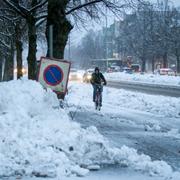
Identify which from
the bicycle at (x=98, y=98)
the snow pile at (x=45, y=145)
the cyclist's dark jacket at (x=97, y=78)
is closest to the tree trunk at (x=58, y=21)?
the bicycle at (x=98, y=98)

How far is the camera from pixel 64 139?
31.4 feet

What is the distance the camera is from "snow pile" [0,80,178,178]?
8.44 m

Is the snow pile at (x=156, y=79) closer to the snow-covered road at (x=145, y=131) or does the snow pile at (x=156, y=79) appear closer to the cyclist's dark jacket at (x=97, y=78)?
the cyclist's dark jacket at (x=97, y=78)

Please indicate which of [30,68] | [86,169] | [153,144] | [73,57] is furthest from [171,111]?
[73,57]

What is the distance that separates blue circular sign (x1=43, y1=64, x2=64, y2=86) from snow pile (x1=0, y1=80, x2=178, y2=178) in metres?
0.86

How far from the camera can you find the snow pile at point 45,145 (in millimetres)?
8438

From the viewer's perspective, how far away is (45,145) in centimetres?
920

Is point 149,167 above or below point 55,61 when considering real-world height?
below

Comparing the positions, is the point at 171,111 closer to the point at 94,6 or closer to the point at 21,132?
the point at 94,6

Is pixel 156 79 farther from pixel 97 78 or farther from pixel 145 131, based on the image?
pixel 145 131

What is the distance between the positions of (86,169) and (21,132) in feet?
5.10

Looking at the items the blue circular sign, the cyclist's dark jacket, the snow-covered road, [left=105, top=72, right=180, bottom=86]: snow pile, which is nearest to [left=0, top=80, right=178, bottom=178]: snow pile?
the snow-covered road

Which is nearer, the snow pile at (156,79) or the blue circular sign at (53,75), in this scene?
the blue circular sign at (53,75)

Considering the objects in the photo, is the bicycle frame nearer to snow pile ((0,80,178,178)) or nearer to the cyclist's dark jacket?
the cyclist's dark jacket
